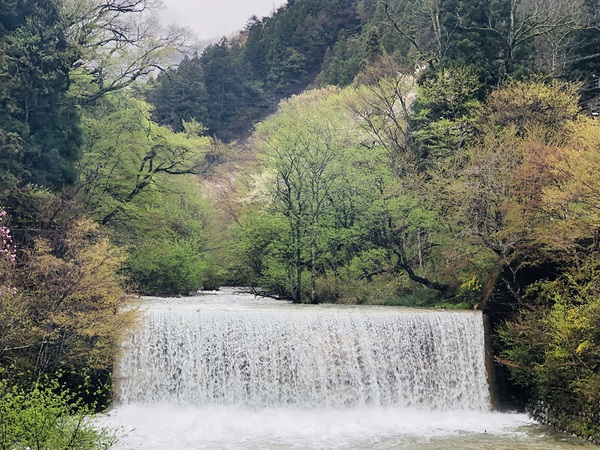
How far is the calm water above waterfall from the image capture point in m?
15.1

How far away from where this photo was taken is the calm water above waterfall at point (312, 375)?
15148 mm

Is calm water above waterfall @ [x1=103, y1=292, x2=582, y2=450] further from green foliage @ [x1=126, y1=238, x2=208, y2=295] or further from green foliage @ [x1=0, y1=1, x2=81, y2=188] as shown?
green foliage @ [x1=126, y1=238, x2=208, y2=295]

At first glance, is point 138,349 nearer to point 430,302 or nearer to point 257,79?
point 430,302

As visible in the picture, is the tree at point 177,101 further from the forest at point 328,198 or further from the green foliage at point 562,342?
the green foliage at point 562,342

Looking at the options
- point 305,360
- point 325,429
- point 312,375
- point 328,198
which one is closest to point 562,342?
point 325,429

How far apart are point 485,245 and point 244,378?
8.23 metres

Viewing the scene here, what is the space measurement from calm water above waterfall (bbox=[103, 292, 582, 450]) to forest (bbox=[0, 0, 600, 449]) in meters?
0.92

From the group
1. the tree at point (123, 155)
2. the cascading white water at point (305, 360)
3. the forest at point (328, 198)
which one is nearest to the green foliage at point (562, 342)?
the forest at point (328, 198)

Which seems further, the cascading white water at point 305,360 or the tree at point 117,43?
the tree at point 117,43

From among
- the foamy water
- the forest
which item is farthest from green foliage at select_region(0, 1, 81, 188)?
the foamy water

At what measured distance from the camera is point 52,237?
650 inches

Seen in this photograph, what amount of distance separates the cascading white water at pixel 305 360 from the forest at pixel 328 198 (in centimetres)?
98

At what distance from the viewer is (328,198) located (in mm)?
25188

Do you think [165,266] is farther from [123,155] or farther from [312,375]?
[312,375]
